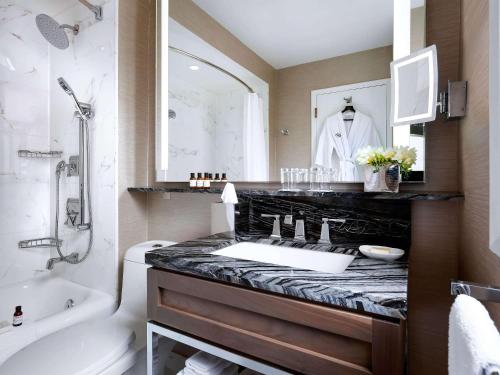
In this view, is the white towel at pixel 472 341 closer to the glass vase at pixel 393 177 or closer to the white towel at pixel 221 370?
the glass vase at pixel 393 177

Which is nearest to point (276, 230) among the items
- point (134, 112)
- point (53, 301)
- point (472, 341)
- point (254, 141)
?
point (254, 141)

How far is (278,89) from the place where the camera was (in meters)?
1.41

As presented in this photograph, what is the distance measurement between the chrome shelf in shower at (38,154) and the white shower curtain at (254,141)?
140 cm

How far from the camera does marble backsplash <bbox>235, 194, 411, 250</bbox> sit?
1.16 metres

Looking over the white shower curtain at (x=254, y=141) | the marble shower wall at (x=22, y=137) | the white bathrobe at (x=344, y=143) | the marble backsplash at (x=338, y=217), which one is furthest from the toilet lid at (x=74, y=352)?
the white bathrobe at (x=344, y=143)

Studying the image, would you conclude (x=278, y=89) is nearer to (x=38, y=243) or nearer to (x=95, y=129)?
(x=95, y=129)

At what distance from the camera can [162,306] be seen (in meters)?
1.07

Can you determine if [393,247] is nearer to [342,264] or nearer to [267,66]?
[342,264]

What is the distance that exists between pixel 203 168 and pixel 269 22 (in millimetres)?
856

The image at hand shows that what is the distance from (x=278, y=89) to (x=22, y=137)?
1790 mm

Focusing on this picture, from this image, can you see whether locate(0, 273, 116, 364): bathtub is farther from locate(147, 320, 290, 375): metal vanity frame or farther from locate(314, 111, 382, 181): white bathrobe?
locate(314, 111, 382, 181): white bathrobe

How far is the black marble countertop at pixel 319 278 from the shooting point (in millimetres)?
702

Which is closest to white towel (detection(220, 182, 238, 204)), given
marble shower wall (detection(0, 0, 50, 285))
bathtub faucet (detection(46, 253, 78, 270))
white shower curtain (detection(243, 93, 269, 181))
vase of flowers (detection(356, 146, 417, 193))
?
white shower curtain (detection(243, 93, 269, 181))

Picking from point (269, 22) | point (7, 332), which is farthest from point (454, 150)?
point (7, 332)
